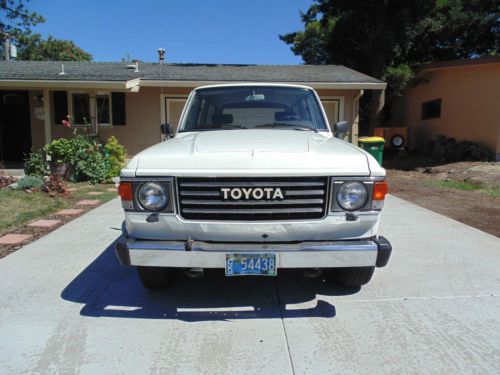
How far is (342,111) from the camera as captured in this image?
13.0m

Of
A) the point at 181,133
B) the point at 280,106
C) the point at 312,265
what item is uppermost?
the point at 280,106

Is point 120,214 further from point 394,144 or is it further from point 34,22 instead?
point 34,22

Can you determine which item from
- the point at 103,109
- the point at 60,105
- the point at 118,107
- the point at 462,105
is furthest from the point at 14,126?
the point at 462,105

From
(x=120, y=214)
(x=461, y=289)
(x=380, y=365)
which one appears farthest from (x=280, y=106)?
(x=120, y=214)

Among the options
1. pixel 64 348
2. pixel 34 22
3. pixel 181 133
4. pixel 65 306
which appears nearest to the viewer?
pixel 64 348

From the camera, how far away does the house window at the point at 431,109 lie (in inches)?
692

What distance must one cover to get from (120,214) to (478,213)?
624cm

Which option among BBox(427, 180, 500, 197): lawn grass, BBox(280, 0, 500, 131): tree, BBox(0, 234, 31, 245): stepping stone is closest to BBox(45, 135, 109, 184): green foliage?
BBox(0, 234, 31, 245): stepping stone

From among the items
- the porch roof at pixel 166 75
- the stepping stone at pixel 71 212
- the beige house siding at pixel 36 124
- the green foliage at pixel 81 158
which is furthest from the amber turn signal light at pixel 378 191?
the beige house siding at pixel 36 124

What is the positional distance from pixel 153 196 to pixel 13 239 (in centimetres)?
347

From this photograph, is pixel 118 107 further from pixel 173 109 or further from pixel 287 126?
pixel 287 126

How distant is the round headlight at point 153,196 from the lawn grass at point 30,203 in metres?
3.86

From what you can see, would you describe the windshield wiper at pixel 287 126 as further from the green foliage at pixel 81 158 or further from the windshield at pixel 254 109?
the green foliage at pixel 81 158

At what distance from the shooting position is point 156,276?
367 cm
